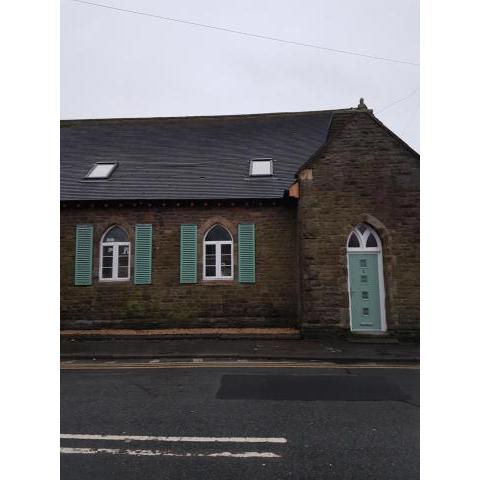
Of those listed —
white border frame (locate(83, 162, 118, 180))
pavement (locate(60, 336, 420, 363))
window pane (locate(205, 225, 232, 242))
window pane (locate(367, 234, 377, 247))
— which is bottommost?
pavement (locate(60, 336, 420, 363))

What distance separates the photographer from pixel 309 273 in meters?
10.4

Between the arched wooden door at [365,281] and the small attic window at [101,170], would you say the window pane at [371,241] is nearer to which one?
the arched wooden door at [365,281]

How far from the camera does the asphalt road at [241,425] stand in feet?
11.0

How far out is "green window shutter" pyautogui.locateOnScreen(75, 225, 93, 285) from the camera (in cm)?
1220

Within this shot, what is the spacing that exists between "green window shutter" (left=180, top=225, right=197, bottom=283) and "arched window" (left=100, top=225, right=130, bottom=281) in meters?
1.89

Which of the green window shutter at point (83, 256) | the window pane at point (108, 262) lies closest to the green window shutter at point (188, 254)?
the window pane at point (108, 262)

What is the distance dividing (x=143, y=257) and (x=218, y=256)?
98.0 inches

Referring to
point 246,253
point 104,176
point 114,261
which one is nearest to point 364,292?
point 246,253

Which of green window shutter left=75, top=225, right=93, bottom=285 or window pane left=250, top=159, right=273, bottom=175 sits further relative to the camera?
window pane left=250, top=159, right=273, bottom=175

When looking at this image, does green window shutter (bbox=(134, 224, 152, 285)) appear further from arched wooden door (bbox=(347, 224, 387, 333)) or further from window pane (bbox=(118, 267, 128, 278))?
arched wooden door (bbox=(347, 224, 387, 333))

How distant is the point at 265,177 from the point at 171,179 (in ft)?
11.3

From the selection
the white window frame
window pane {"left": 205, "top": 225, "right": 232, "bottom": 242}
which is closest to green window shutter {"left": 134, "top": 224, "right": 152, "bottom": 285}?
the white window frame
